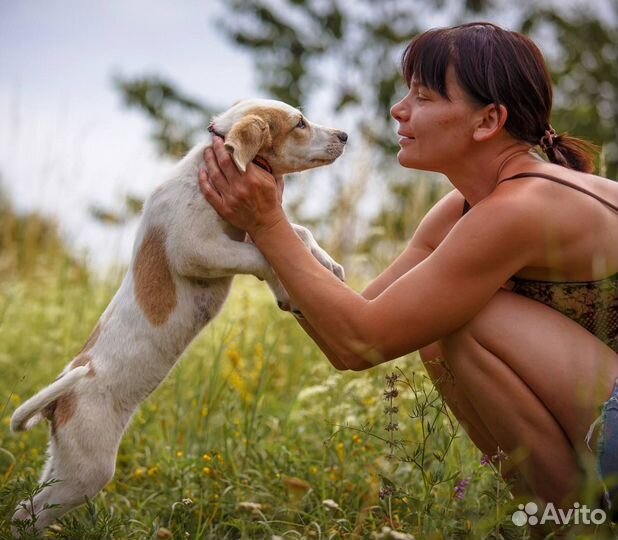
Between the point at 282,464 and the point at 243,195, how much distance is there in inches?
42.9

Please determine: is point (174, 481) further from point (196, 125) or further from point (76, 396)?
point (196, 125)

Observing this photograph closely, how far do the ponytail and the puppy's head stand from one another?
734mm

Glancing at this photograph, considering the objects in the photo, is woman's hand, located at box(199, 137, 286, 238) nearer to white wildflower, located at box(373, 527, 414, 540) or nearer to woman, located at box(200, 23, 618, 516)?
woman, located at box(200, 23, 618, 516)

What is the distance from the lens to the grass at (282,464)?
7.27ft

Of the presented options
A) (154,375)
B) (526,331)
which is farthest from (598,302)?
(154,375)

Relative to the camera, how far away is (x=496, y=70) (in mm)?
2230

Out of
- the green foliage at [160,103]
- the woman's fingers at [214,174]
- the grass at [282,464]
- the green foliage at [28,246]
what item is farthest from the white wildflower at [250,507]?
the green foliage at [160,103]

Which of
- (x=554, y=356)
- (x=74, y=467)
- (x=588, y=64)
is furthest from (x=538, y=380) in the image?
(x=588, y=64)

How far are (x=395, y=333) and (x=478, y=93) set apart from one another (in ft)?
2.36

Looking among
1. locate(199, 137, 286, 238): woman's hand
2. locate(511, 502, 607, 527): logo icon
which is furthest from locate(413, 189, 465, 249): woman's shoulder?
locate(511, 502, 607, 527): logo icon

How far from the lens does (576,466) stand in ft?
7.24

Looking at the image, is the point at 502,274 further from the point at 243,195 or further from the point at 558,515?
the point at 243,195

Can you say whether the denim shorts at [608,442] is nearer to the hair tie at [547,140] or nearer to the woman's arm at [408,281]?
the woman's arm at [408,281]

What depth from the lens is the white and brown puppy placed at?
94.5 inches
